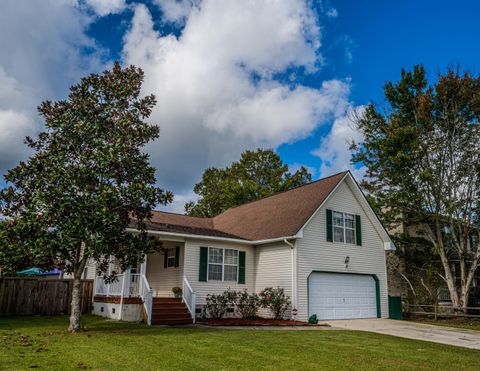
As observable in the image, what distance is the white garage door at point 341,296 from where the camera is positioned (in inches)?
665

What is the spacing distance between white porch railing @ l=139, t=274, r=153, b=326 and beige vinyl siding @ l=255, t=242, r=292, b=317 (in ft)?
18.3

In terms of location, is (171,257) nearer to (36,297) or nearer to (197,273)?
(197,273)

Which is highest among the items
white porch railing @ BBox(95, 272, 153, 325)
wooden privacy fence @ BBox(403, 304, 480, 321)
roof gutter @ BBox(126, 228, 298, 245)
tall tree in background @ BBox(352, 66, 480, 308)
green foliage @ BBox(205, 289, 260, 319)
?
tall tree in background @ BBox(352, 66, 480, 308)

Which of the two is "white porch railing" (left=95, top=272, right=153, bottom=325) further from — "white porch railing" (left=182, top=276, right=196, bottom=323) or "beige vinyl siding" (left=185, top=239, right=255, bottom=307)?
"beige vinyl siding" (left=185, top=239, right=255, bottom=307)

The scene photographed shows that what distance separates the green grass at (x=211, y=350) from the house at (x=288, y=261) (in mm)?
3836

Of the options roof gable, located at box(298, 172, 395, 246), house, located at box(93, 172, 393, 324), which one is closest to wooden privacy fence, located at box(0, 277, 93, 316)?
house, located at box(93, 172, 393, 324)

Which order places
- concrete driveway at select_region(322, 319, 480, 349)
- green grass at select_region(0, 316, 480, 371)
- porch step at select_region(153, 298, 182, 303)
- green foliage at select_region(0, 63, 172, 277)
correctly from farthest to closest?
porch step at select_region(153, 298, 182, 303), concrete driveway at select_region(322, 319, 480, 349), green foliage at select_region(0, 63, 172, 277), green grass at select_region(0, 316, 480, 371)

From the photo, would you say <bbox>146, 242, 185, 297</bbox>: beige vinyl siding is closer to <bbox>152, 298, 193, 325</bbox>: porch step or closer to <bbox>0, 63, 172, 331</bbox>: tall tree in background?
<bbox>152, 298, 193, 325</bbox>: porch step

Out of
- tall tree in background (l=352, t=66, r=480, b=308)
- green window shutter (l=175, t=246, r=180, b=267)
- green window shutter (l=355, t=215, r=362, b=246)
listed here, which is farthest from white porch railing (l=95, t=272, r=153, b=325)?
tall tree in background (l=352, t=66, r=480, b=308)

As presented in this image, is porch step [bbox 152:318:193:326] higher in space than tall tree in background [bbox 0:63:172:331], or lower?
lower

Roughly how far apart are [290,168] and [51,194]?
1297 inches

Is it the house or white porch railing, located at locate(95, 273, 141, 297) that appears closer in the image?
white porch railing, located at locate(95, 273, 141, 297)

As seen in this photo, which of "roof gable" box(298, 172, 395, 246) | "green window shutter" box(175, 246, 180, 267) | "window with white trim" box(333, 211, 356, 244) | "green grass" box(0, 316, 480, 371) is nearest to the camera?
"green grass" box(0, 316, 480, 371)

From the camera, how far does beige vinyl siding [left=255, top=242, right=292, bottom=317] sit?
1655 centimetres
